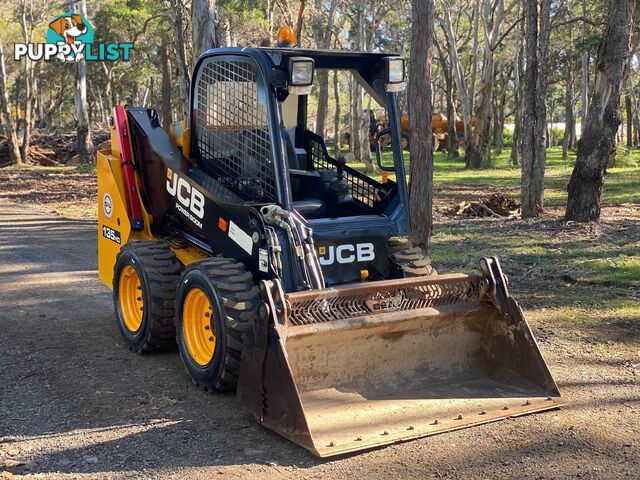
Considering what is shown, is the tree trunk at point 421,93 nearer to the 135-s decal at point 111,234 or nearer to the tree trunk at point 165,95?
the 135-s decal at point 111,234

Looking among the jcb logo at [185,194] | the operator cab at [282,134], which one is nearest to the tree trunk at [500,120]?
the operator cab at [282,134]

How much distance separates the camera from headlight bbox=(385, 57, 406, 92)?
6.15 m

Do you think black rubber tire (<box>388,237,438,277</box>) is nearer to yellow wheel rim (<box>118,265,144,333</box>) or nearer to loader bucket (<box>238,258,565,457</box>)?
loader bucket (<box>238,258,565,457</box>)

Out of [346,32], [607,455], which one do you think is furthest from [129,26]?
[607,455]

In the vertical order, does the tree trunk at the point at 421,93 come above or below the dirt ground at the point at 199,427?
above

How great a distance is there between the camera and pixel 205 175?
6734 mm

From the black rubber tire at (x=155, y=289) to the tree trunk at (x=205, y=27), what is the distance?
27.9 feet

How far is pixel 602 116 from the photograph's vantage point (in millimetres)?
13172

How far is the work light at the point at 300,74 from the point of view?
5.45 metres

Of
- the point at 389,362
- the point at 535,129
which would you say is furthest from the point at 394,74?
the point at 535,129

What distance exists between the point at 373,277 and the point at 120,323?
2.50 meters

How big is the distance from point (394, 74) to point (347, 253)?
1.49 metres

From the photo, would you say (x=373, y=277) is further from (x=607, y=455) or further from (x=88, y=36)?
(x=88, y=36)

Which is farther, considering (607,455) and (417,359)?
(417,359)
